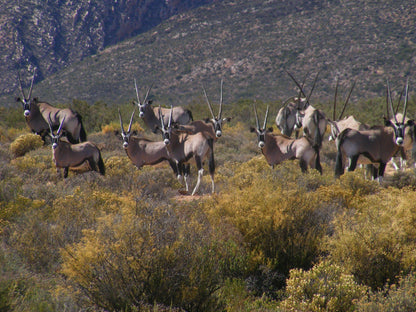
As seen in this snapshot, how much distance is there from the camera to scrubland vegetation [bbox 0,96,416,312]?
481cm

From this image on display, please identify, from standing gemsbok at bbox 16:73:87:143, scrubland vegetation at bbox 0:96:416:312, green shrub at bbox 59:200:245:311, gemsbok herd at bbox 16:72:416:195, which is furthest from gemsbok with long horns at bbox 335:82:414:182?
standing gemsbok at bbox 16:73:87:143

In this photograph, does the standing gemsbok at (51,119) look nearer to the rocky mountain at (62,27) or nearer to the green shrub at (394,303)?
the green shrub at (394,303)

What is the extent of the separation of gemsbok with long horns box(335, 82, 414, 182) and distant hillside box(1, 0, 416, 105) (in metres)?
39.3

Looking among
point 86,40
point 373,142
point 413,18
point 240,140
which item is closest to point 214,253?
point 373,142

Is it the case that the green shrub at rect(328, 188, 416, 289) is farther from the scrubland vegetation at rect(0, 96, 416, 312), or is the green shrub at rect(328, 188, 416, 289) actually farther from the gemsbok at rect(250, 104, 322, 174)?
the gemsbok at rect(250, 104, 322, 174)

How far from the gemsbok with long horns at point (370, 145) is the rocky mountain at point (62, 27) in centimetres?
6290

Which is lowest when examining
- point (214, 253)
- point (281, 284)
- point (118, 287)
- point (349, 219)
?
point (281, 284)

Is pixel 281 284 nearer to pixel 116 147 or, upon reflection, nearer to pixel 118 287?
pixel 118 287

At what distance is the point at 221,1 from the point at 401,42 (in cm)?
3379

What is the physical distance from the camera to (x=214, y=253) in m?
5.62

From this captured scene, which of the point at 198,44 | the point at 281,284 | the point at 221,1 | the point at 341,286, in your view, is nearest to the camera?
the point at 341,286

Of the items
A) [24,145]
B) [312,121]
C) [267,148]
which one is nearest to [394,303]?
[267,148]

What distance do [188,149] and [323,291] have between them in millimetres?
8008

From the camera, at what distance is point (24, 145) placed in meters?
17.3
